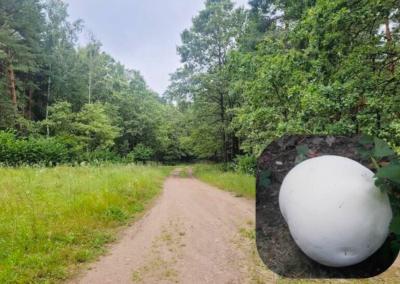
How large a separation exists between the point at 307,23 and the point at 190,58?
17104mm

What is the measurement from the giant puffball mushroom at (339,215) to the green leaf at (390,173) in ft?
0.07

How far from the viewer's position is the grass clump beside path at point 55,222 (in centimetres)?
381

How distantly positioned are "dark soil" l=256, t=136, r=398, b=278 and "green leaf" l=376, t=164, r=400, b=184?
0.06 m

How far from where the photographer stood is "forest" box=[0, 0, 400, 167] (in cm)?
381

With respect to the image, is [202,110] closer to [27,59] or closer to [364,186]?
[27,59]

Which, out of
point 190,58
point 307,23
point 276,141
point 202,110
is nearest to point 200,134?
point 202,110

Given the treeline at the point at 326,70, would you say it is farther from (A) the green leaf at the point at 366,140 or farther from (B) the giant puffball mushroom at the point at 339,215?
(B) the giant puffball mushroom at the point at 339,215

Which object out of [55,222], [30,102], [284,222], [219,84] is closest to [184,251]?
[55,222]

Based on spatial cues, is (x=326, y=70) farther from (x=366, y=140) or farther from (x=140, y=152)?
(x=140, y=152)

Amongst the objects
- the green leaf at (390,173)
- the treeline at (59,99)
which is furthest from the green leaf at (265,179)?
the treeline at (59,99)

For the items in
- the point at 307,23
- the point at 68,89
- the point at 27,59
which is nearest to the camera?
the point at 307,23

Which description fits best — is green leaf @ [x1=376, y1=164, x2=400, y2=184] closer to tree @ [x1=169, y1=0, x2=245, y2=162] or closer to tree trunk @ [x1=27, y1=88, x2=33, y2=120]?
tree @ [x1=169, y1=0, x2=245, y2=162]

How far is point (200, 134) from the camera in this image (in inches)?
862

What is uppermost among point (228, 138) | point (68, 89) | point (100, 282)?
point (68, 89)
